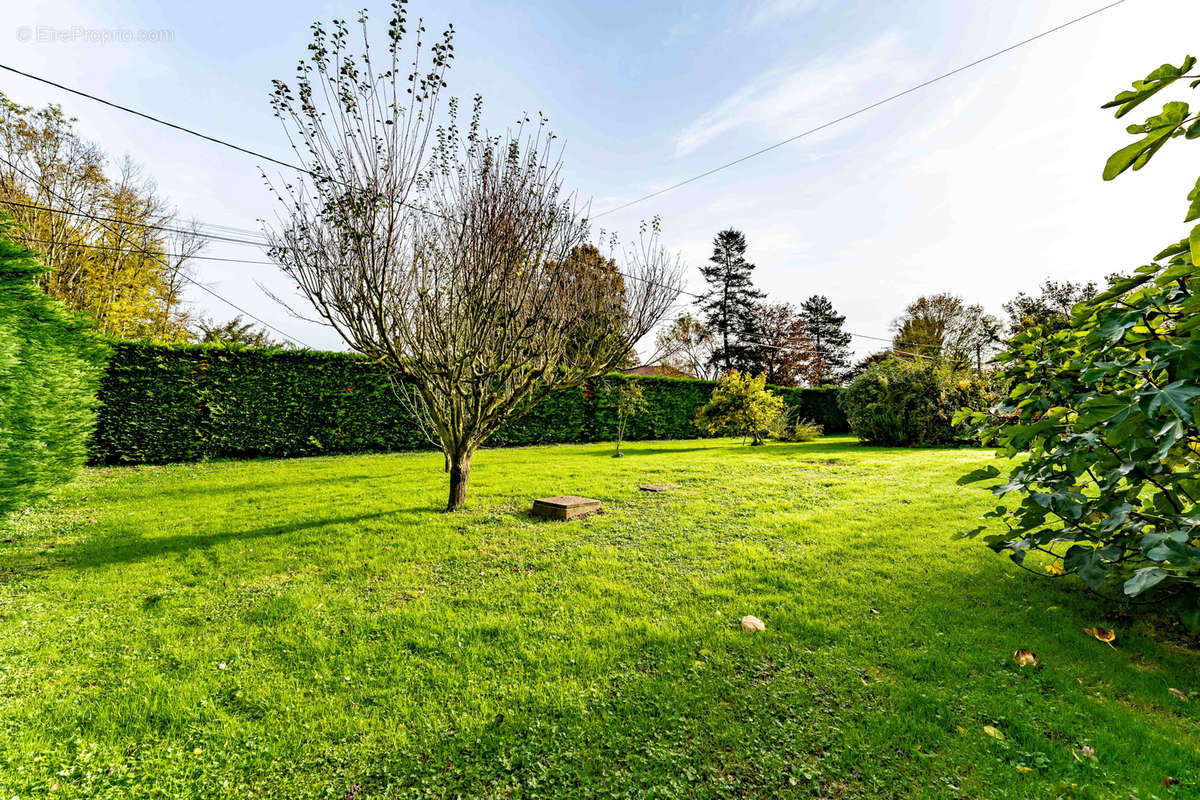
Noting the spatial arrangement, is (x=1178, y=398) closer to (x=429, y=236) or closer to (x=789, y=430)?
(x=429, y=236)

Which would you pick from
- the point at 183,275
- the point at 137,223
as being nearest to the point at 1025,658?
the point at 137,223

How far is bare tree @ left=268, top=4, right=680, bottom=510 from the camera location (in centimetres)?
437

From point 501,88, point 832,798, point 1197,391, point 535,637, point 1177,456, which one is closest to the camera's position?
point 1197,391

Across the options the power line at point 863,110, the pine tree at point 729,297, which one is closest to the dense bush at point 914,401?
the power line at point 863,110

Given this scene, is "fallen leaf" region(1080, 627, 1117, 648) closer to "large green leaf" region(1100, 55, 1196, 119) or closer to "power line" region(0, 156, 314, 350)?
"large green leaf" region(1100, 55, 1196, 119)

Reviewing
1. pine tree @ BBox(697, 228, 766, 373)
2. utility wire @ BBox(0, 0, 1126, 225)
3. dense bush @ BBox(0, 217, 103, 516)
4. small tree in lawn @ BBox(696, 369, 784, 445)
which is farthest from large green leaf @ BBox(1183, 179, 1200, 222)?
pine tree @ BBox(697, 228, 766, 373)

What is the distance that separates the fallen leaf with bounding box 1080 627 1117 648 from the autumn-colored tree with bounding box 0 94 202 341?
61.1 feet

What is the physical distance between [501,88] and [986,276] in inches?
657

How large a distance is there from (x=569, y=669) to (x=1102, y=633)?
297 cm

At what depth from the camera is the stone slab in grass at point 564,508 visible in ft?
16.7

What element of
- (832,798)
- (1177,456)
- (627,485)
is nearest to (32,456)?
(627,485)

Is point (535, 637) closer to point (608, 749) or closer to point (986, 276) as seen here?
point (608, 749)

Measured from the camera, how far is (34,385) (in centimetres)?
449

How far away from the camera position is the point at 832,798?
1546 mm
